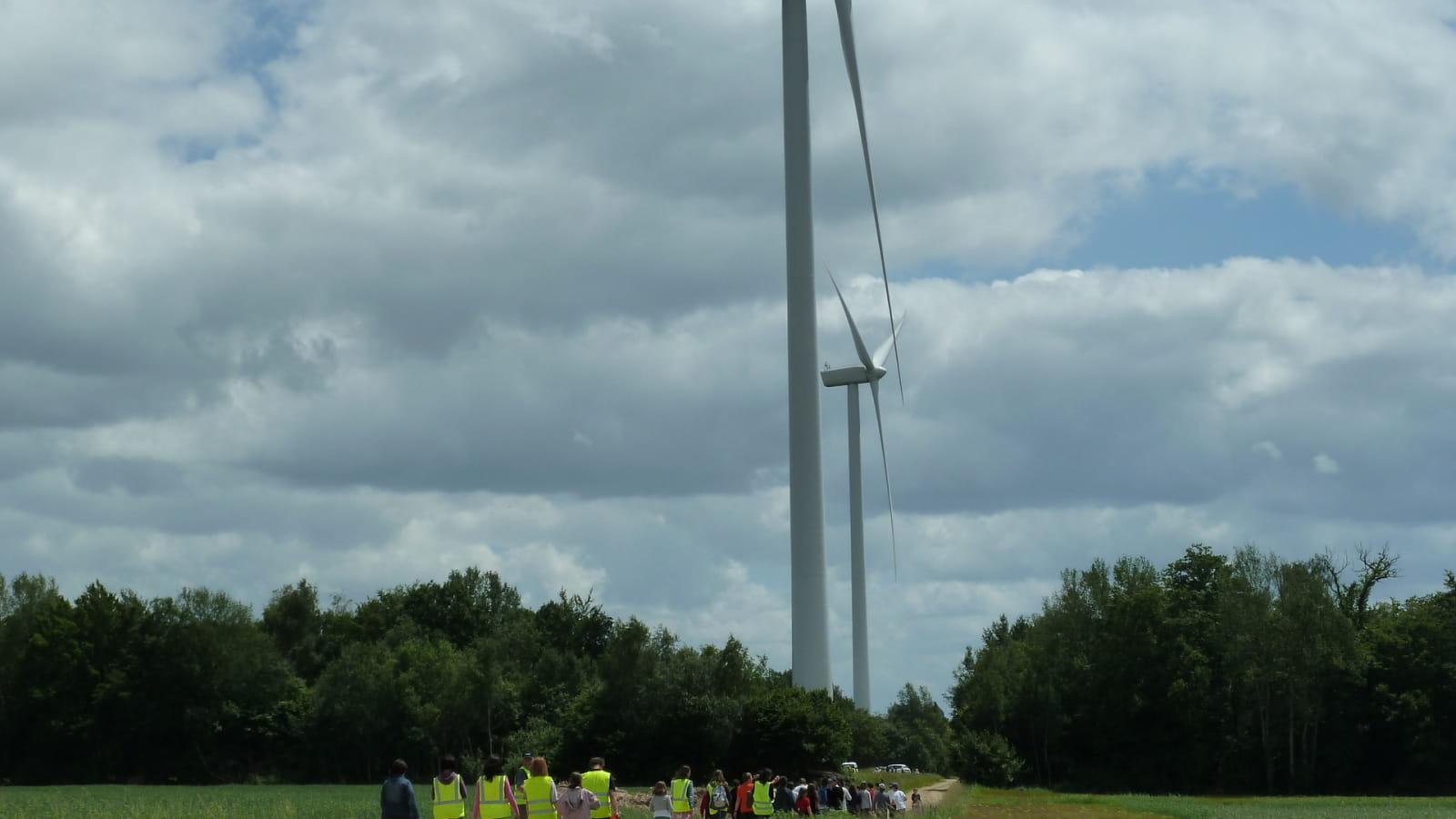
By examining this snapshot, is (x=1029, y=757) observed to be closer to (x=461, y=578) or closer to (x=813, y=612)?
(x=813, y=612)

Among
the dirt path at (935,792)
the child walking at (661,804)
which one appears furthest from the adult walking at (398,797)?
the dirt path at (935,792)

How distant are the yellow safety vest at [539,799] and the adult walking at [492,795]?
42cm

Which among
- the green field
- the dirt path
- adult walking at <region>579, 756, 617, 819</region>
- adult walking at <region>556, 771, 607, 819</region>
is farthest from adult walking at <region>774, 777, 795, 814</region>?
adult walking at <region>556, 771, 607, 819</region>

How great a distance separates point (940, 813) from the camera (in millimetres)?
42469

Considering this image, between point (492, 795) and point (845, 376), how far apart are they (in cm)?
6775

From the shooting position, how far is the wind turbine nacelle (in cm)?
8506

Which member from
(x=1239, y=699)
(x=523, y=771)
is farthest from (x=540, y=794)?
(x=1239, y=699)

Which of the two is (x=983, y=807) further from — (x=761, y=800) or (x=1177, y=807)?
(x=761, y=800)

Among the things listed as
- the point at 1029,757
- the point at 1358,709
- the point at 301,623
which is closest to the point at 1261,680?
the point at 1358,709

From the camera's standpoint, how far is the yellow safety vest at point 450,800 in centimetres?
1873

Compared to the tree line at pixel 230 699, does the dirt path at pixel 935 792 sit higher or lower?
lower

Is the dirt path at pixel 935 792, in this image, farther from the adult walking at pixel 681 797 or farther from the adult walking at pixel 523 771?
the adult walking at pixel 681 797

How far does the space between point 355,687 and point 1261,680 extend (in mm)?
52188

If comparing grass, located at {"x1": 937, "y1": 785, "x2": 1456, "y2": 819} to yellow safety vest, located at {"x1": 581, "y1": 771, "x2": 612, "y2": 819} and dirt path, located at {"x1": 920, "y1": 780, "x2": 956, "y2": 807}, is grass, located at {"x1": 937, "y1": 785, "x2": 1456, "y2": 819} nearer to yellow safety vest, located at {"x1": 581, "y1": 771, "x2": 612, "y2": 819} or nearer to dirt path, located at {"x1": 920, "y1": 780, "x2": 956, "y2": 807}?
dirt path, located at {"x1": 920, "y1": 780, "x2": 956, "y2": 807}
